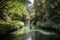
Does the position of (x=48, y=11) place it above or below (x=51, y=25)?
above

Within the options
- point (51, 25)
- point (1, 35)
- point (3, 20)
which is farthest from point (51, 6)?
point (1, 35)

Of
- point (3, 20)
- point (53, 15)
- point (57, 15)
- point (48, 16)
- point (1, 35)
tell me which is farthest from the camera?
point (48, 16)

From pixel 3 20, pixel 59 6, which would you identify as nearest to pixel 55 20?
pixel 59 6

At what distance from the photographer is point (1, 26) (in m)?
17.7

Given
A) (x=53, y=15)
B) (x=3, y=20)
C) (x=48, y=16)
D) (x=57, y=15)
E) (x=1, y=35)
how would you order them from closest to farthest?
(x=1, y=35) → (x=3, y=20) → (x=57, y=15) → (x=53, y=15) → (x=48, y=16)

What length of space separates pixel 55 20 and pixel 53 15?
1307mm

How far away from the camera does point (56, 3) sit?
21516 mm

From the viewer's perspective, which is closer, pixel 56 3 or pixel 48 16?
pixel 56 3

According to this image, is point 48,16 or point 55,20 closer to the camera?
point 55,20

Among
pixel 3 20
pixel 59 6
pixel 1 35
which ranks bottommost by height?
pixel 1 35

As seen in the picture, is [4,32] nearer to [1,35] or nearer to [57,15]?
[1,35]

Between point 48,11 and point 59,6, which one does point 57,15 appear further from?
point 48,11

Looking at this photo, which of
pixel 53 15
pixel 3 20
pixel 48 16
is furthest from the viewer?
pixel 48 16

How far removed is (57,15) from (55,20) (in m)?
0.97
